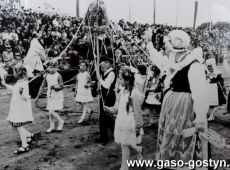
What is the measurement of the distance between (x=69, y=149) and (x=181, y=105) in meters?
2.63

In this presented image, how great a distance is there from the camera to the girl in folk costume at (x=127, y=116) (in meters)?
4.37

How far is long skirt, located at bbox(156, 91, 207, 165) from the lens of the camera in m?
3.48

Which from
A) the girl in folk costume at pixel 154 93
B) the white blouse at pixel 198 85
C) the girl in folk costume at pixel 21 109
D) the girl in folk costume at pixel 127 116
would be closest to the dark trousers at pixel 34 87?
the girl in folk costume at pixel 154 93

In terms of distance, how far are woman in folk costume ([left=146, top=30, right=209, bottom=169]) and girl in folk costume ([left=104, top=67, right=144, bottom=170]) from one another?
2.54 feet

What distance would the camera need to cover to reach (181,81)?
3439mm

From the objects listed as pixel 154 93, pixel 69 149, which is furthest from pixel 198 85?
pixel 154 93

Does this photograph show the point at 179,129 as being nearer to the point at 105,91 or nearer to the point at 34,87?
the point at 105,91

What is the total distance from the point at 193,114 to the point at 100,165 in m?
1.84

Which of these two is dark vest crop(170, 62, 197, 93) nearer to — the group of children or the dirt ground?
the dirt ground

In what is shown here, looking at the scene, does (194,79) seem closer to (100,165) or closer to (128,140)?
(128,140)

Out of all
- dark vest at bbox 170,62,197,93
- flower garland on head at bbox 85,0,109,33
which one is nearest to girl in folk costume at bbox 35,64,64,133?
flower garland on head at bbox 85,0,109,33

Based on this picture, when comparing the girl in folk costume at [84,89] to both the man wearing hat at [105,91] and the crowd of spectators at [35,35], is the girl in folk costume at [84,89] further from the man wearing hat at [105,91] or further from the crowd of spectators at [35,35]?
the crowd of spectators at [35,35]

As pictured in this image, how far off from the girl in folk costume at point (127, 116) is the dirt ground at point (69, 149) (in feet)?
1.68

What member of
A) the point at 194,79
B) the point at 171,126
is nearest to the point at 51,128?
the point at 171,126
